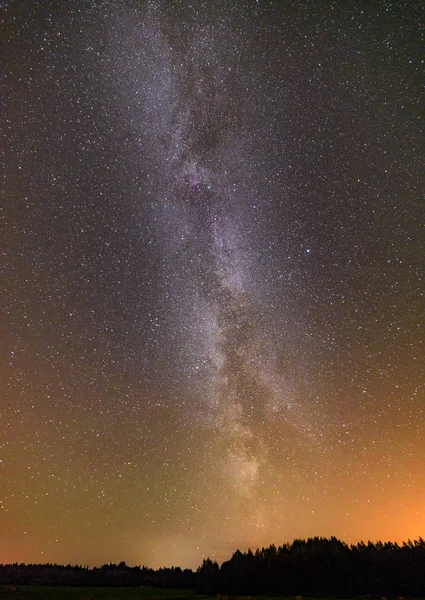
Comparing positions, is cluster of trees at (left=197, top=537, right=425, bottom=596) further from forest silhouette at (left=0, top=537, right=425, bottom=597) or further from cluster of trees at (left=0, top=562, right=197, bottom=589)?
cluster of trees at (left=0, top=562, right=197, bottom=589)

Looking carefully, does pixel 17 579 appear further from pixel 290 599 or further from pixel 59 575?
pixel 290 599

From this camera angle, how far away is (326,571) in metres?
55.7

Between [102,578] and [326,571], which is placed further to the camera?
[102,578]

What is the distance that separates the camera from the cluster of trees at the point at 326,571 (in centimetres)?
5128

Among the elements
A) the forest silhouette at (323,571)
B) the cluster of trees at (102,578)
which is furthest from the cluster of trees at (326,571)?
the cluster of trees at (102,578)

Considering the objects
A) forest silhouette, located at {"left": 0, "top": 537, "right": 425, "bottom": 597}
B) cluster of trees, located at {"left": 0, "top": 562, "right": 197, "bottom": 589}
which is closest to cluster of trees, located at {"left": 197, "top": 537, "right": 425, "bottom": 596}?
forest silhouette, located at {"left": 0, "top": 537, "right": 425, "bottom": 597}

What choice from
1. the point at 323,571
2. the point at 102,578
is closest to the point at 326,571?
the point at 323,571

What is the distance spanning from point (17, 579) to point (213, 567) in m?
45.7

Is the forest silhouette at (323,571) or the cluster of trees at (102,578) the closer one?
the forest silhouette at (323,571)

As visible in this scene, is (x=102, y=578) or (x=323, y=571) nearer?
(x=323, y=571)

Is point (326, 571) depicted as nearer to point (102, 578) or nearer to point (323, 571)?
point (323, 571)

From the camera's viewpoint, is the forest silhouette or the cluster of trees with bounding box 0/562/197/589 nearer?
the forest silhouette

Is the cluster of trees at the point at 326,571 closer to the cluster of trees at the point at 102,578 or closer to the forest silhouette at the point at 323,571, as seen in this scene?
the forest silhouette at the point at 323,571

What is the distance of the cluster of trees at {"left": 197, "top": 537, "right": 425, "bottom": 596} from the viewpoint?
5128cm
